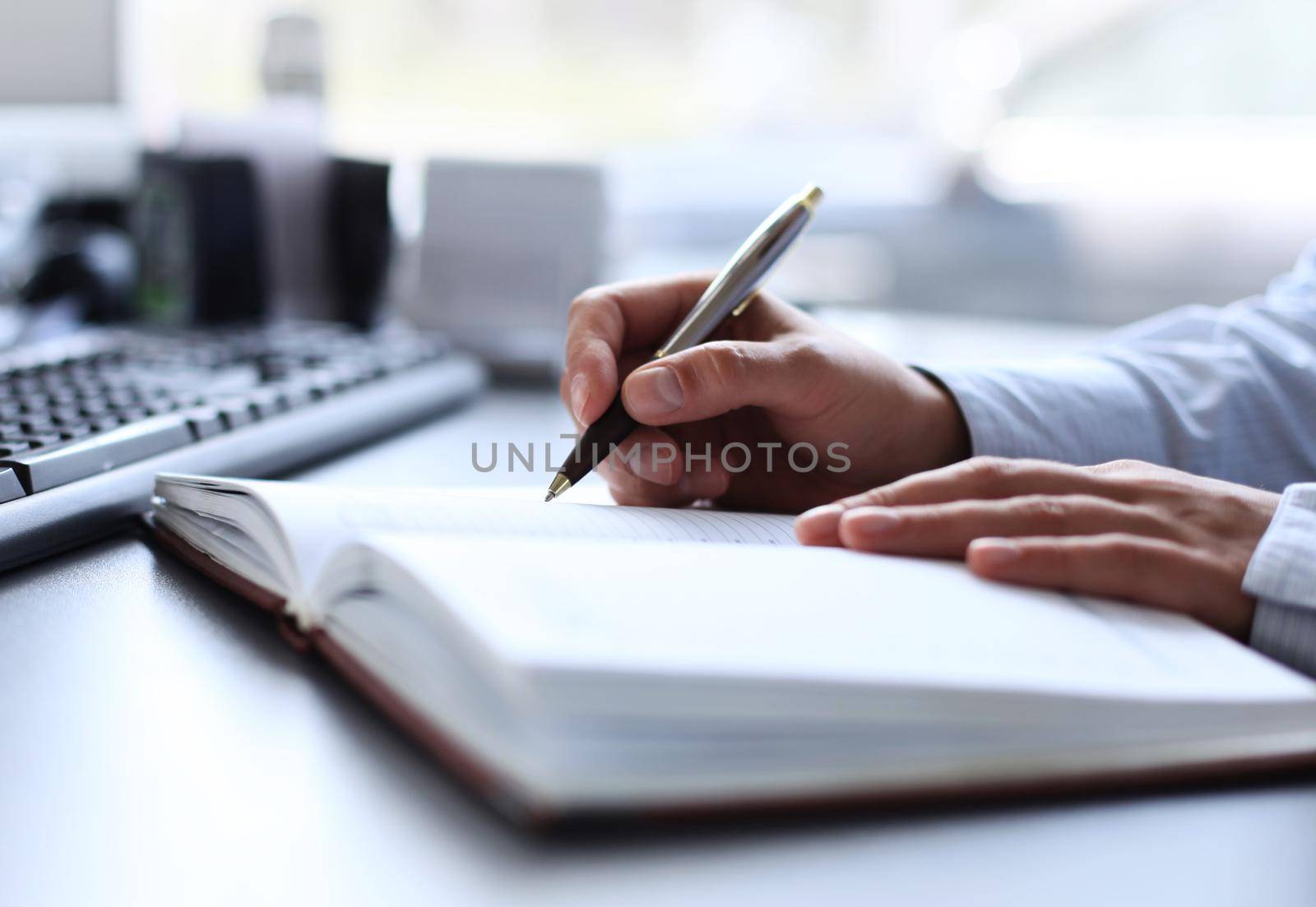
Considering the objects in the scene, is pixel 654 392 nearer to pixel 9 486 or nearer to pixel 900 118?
pixel 9 486

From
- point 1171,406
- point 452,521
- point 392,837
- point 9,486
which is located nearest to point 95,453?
point 9,486

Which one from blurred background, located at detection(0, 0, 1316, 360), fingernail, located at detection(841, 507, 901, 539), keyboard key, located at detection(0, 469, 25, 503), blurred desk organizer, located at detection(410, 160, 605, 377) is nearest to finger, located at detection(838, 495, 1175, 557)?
fingernail, located at detection(841, 507, 901, 539)

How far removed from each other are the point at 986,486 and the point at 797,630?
0.14 meters

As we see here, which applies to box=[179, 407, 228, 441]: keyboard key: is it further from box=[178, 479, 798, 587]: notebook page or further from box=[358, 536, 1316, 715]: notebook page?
box=[358, 536, 1316, 715]: notebook page

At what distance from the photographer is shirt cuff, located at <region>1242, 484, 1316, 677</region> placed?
1.15ft

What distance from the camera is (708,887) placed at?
0.24 meters

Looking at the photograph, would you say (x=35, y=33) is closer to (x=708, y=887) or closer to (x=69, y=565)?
(x=69, y=565)

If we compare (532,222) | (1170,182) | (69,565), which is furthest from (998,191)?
(69,565)

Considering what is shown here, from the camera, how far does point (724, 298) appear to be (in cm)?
56

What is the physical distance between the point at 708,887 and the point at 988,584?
0.15m

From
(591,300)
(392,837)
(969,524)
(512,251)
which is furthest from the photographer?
(512,251)

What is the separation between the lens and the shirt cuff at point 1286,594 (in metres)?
0.35

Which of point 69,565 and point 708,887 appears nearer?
point 708,887

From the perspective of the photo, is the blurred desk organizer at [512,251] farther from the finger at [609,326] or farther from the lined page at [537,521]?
the lined page at [537,521]
